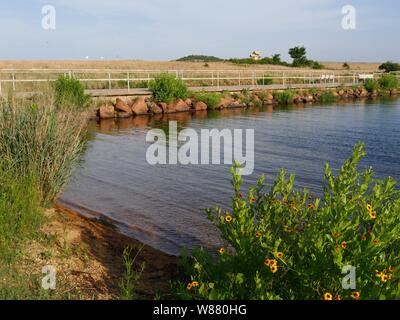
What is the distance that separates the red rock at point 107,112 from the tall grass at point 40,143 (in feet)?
62.9

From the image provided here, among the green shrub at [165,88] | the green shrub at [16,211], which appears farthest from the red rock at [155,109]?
the green shrub at [16,211]

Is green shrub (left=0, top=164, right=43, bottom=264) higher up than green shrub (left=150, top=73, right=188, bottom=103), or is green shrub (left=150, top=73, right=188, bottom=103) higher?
green shrub (left=150, top=73, right=188, bottom=103)

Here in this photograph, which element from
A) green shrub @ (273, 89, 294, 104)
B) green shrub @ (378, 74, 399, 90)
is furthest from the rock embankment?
green shrub @ (378, 74, 399, 90)

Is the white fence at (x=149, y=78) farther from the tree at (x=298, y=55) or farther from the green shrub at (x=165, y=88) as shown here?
A: the tree at (x=298, y=55)

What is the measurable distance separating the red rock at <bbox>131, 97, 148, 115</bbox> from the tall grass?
20973 millimetres

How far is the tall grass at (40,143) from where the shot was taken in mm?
8227

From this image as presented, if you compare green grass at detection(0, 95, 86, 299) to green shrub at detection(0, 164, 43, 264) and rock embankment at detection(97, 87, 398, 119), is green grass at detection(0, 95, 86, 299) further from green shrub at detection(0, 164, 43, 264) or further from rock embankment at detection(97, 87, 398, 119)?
rock embankment at detection(97, 87, 398, 119)

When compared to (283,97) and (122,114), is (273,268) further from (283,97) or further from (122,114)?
(283,97)

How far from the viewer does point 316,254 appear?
4266mm

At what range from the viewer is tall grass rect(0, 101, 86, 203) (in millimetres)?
8227

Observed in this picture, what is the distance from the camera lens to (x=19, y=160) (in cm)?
811
